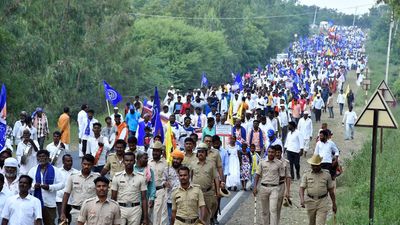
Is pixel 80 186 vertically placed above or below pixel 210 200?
above

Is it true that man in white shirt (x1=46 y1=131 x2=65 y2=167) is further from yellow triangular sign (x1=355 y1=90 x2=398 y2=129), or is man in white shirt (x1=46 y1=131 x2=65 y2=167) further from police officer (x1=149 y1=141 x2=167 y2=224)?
yellow triangular sign (x1=355 y1=90 x2=398 y2=129)

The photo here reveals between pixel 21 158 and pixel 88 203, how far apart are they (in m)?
4.96

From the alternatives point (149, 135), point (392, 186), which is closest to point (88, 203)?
point (392, 186)

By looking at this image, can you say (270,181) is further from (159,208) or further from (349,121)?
(349,121)

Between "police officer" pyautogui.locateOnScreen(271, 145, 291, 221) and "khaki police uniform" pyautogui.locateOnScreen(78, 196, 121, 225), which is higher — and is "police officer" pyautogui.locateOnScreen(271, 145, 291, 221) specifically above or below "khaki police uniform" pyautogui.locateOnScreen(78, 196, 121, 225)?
below

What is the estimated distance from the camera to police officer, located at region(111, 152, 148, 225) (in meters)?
11.7

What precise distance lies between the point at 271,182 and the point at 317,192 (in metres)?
1.05

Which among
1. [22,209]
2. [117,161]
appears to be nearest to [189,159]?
[117,161]

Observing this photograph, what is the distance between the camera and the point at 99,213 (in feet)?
32.5

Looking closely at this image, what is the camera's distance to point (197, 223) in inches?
444

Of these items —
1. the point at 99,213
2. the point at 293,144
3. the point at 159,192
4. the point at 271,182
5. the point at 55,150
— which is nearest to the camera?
the point at 99,213

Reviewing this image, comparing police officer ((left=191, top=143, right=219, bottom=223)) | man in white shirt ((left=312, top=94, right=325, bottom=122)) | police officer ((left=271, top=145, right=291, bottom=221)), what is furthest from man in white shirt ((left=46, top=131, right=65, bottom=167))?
man in white shirt ((left=312, top=94, right=325, bottom=122))

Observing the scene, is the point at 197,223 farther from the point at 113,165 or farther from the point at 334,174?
the point at 334,174

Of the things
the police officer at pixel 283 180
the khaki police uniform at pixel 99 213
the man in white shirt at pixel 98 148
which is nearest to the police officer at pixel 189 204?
the khaki police uniform at pixel 99 213
